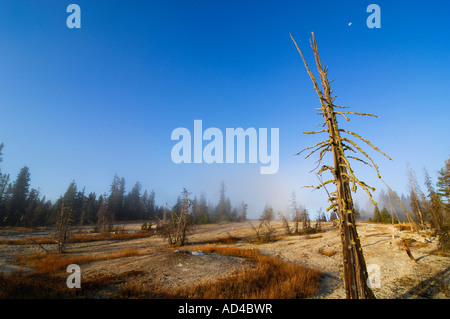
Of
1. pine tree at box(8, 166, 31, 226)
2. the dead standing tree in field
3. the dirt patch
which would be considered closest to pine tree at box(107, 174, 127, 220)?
pine tree at box(8, 166, 31, 226)

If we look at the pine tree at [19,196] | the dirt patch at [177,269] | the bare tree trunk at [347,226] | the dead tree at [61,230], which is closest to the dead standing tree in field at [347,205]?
the bare tree trunk at [347,226]

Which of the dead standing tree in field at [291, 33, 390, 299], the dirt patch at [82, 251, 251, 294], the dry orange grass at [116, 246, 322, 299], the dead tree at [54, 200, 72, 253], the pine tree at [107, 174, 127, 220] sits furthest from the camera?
the pine tree at [107, 174, 127, 220]

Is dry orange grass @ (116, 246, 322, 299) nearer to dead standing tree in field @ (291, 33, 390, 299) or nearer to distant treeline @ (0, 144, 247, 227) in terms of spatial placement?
dead standing tree in field @ (291, 33, 390, 299)

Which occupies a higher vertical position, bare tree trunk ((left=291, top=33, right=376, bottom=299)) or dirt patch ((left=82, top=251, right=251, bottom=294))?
bare tree trunk ((left=291, top=33, right=376, bottom=299))

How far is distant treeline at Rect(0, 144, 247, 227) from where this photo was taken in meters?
42.9

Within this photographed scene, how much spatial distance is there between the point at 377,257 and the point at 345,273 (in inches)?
499

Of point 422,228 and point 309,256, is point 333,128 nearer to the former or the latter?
point 309,256

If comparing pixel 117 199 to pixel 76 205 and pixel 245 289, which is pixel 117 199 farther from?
pixel 245 289

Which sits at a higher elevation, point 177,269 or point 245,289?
point 245,289

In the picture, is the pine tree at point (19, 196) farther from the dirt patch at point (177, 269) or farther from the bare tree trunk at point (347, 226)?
the bare tree trunk at point (347, 226)

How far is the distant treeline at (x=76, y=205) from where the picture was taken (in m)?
42.9

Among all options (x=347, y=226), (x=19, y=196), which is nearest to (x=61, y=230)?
(x=347, y=226)

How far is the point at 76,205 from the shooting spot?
56.7m
